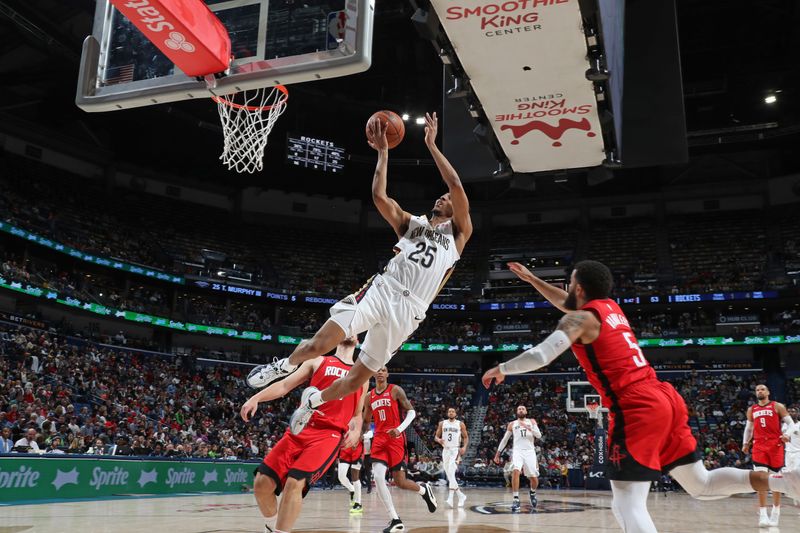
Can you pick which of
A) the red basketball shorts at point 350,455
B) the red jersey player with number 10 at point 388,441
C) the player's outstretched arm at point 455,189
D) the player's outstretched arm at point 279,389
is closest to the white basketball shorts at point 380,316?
the player's outstretched arm at point 455,189

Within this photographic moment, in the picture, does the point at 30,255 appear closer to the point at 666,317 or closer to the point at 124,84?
the point at 124,84

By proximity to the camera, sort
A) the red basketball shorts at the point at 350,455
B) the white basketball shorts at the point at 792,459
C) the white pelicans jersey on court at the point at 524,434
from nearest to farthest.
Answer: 1. the white basketball shorts at the point at 792,459
2. the red basketball shorts at the point at 350,455
3. the white pelicans jersey on court at the point at 524,434

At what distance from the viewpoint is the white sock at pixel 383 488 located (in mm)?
8352

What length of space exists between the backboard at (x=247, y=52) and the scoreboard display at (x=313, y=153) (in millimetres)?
22592

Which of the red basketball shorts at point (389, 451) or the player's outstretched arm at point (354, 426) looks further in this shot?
the red basketball shorts at point (389, 451)

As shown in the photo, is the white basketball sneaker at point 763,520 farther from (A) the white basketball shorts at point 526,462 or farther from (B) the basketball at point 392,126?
(B) the basketball at point 392,126

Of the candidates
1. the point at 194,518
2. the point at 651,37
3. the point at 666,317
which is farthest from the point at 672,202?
A: the point at 194,518

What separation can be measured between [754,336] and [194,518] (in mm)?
29160

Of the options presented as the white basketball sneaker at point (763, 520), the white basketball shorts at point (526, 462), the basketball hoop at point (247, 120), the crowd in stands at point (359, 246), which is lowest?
the white basketball sneaker at point (763, 520)

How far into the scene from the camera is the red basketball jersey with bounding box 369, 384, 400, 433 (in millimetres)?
10062

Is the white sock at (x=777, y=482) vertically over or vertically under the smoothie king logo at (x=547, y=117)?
under

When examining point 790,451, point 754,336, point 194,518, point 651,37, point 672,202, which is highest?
point 672,202

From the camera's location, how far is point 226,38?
288 inches

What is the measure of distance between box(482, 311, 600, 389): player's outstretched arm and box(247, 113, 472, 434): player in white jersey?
3.70ft
